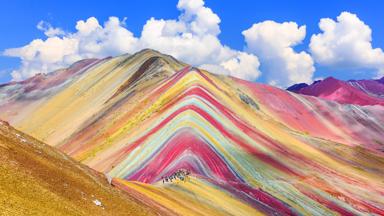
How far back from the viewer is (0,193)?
30547 mm

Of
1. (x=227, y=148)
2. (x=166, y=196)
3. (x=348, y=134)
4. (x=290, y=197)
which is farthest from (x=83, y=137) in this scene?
(x=348, y=134)

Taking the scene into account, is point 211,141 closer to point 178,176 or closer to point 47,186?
point 178,176

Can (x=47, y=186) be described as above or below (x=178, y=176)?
below

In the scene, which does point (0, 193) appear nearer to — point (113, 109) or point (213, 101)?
point (213, 101)

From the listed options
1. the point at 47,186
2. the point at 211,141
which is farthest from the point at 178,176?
the point at 47,186

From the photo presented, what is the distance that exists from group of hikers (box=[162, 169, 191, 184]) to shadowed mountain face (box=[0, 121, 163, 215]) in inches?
728

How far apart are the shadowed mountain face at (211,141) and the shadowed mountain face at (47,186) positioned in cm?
941

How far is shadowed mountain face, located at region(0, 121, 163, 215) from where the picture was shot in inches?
1252

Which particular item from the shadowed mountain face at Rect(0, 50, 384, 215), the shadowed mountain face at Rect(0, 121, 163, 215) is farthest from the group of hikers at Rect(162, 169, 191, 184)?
the shadowed mountain face at Rect(0, 121, 163, 215)

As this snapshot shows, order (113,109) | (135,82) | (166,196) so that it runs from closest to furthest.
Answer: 1. (166,196)
2. (113,109)
3. (135,82)

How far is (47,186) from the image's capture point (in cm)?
3638

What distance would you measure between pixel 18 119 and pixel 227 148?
364 ft

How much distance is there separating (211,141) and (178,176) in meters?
17.8

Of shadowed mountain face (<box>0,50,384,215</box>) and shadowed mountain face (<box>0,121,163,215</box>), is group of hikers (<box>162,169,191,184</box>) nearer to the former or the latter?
shadowed mountain face (<box>0,50,384,215</box>)
